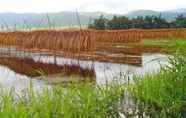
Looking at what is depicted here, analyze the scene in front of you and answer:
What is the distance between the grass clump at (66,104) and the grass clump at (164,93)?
1.25 feet

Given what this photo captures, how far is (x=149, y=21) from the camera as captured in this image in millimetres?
45531

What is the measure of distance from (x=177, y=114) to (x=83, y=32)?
60.5 ft

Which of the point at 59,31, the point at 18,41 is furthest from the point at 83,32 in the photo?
the point at 18,41

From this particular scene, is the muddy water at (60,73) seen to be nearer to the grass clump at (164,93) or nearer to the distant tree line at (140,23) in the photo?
the grass clump at (164,93)

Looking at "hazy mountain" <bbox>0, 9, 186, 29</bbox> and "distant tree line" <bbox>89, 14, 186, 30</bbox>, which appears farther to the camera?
"distant tree line" <bbox>89, 14, 186, 30</bbox>

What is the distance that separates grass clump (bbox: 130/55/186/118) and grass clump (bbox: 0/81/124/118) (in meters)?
0.38

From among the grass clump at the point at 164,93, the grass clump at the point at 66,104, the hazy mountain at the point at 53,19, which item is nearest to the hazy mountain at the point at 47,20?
the hazy mountain at the point at 53,19

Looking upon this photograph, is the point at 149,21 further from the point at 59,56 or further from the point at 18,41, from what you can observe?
the point at 59,56

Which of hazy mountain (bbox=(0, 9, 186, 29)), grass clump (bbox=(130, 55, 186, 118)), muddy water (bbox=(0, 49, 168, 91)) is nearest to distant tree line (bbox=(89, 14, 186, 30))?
hazy mountain (bbox=(0, 9, 186, 29))

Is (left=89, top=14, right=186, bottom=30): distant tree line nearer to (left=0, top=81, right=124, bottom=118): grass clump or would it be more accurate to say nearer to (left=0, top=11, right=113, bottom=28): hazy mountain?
(left=0, top=11, right=113, bottom=28): hazy mountain

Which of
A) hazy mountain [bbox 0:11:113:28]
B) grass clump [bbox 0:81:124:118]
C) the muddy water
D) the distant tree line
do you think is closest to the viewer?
grass clump [bbox 0:81:124:118]

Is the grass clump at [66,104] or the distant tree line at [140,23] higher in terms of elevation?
the grass clump at [66,104]

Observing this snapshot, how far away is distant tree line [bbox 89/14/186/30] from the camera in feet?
146

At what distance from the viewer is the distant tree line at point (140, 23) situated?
44.4 meters
